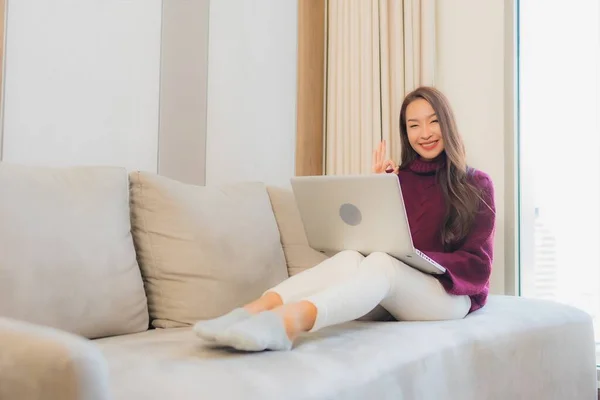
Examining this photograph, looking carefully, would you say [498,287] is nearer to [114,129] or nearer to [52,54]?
[114,129]

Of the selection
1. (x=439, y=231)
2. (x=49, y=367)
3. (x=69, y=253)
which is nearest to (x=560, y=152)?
(x=439, y=231)

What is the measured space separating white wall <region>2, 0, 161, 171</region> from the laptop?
81 centimetres

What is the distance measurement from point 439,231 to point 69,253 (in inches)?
45.5

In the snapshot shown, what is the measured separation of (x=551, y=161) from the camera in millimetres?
2514

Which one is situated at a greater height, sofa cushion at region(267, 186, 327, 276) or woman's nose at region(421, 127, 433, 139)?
woman's nose at region(421, 127, 433, 139)

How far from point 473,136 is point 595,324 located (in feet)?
2.91

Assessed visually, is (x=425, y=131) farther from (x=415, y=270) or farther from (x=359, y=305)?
(x=359, y=305)

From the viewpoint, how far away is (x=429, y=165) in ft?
7.27

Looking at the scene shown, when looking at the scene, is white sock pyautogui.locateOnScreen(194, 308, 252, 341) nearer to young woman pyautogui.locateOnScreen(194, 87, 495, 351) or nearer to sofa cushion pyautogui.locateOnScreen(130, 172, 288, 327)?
young woman pyautogui.locateOnScreen(194, 87, 495, 351)

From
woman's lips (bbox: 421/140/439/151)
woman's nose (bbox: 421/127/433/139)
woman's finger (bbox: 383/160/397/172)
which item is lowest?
woman's finger (bbox: 383/160/397/172)

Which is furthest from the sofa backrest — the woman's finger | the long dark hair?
the long dark hair

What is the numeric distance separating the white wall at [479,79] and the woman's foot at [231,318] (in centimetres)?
137

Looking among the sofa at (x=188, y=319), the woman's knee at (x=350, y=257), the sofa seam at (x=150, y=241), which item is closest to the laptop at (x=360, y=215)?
the woman's knee at (x=350, y=257)

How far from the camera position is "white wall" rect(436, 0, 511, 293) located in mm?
2604
